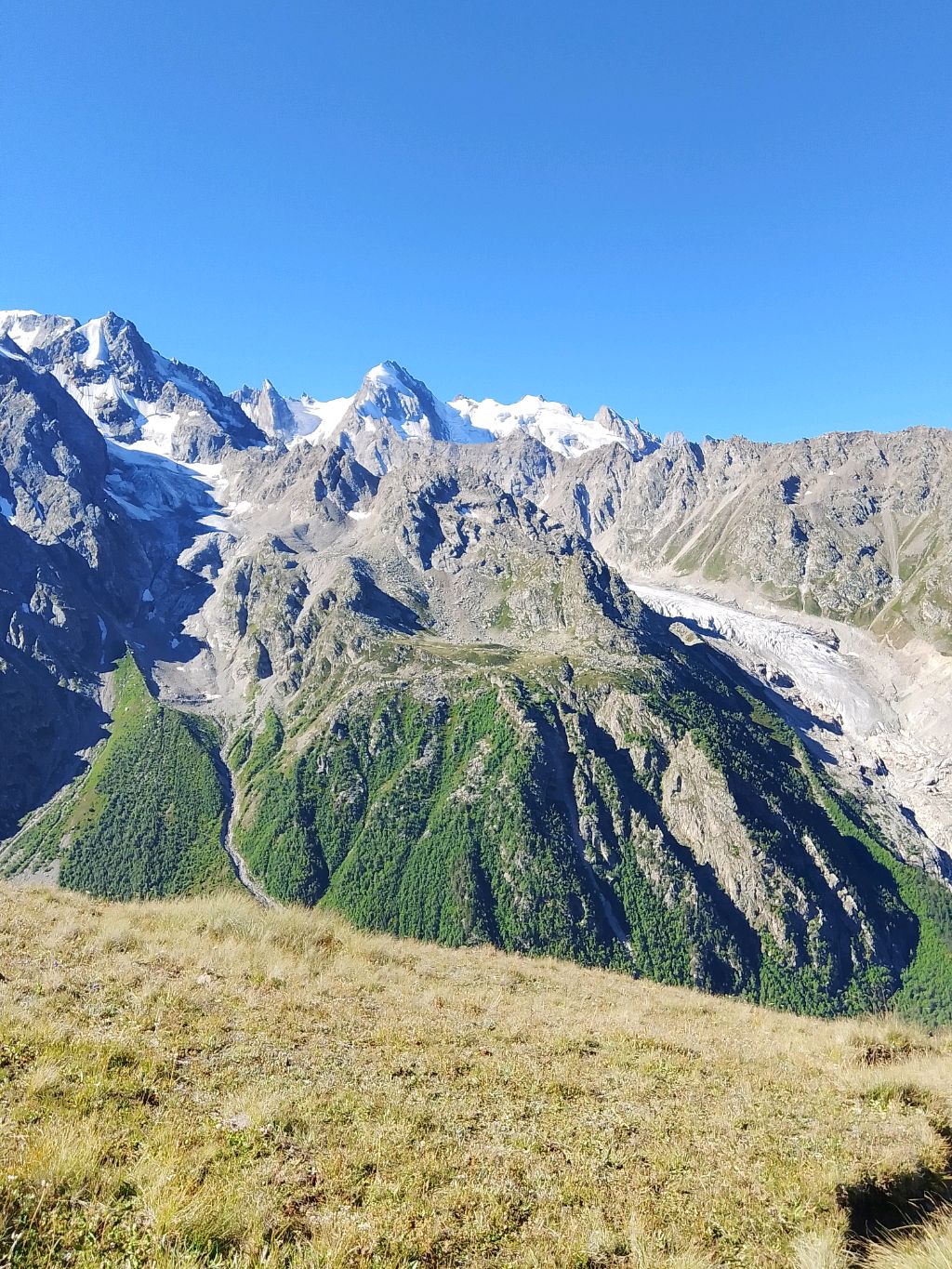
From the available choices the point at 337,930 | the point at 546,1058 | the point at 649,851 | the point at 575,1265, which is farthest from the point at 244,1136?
the point at 649,851

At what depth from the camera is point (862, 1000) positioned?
173 meters

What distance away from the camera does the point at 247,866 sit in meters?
196

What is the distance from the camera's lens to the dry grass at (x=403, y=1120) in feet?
22.7

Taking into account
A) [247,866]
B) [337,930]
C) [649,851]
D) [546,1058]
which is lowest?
[247,866]

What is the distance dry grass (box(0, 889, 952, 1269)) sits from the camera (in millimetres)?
→ 6926

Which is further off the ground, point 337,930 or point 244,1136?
point 244,1136

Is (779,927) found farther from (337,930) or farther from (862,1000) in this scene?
(337,930)

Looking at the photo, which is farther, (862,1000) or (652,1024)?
(862,1000)

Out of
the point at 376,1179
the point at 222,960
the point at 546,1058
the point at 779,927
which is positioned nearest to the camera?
the point at 376,1179

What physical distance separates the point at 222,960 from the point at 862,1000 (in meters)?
217

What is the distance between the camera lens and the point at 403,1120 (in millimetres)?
9781

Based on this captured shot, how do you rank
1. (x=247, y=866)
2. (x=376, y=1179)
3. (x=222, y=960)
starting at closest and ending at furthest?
(x=376, y=1179), (x=222, y=960), (x=247, y=866)

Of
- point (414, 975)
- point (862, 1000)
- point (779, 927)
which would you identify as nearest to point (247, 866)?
point (779, 927)

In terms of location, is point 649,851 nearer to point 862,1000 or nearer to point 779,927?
point 779,927
